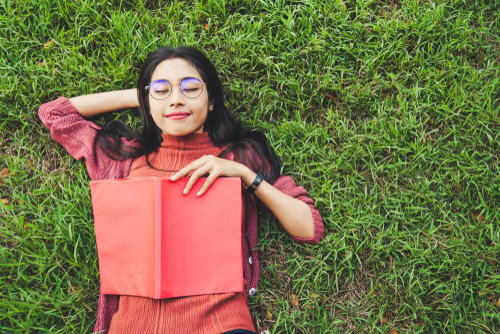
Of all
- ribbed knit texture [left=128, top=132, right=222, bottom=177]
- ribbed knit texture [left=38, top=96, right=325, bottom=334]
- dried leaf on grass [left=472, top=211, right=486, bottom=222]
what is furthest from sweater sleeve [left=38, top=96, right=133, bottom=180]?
dried leaf on grass [left=472, top=211, right=486, bottom=222]

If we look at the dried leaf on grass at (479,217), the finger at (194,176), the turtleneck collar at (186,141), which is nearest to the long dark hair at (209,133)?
the turtleneck collar at (186,141)

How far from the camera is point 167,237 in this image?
2.02 metres

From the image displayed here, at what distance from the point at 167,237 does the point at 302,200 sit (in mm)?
1087

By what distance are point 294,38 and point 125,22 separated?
61.7 inches

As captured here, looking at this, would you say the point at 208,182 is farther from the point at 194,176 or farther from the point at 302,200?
the point at 302,200

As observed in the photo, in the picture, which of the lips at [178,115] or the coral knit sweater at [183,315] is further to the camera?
the lips at [178,115]

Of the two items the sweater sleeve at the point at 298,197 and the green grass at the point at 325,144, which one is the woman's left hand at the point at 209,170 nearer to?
the sweater sleeve at the point at 298,197

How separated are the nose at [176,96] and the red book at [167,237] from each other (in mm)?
554

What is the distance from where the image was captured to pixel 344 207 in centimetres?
265

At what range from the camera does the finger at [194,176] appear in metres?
2.07

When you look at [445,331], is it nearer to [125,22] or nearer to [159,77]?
[159,77]

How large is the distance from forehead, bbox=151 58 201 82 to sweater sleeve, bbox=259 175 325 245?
1068mm

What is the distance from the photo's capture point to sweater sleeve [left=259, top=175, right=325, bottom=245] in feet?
8.11

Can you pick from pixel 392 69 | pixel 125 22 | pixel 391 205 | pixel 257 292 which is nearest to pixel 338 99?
pixel 392 69
